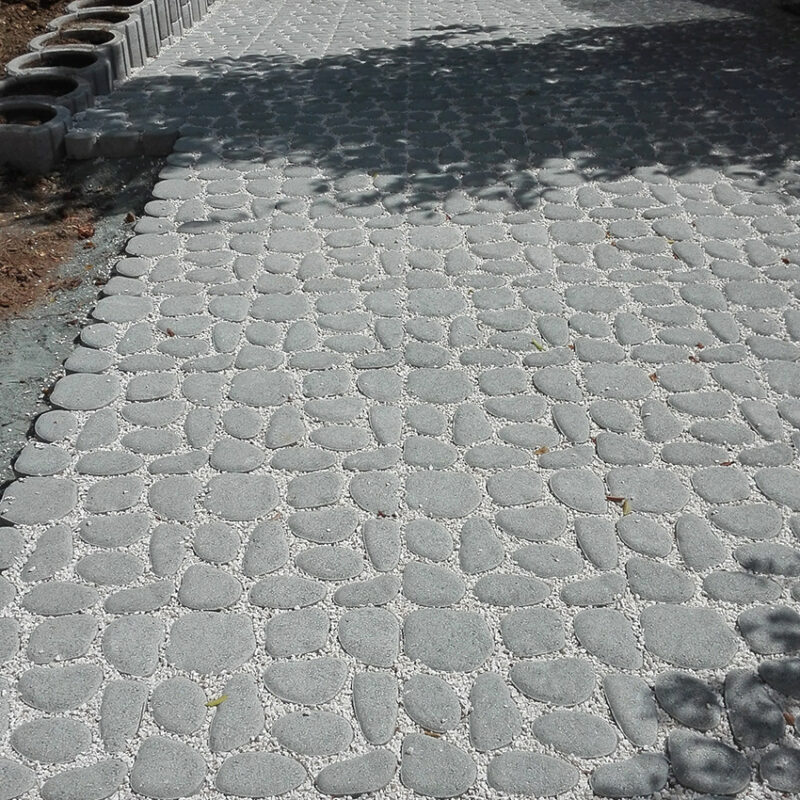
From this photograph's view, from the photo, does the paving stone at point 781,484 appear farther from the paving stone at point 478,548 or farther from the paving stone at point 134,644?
the paving stone at point 134,644

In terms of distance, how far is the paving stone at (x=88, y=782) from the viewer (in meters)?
3.16

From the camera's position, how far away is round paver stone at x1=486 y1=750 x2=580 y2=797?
316cm

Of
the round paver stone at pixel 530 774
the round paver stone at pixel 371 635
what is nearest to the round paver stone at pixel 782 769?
the round paver stone at pixel 530 774

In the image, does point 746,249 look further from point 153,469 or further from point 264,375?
point 153,469

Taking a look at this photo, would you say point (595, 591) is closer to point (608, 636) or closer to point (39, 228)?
point (608, 636)

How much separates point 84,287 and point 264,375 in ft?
5.56

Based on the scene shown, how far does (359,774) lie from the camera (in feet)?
10.5

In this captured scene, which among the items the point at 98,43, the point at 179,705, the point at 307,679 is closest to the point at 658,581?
the point at 307,679

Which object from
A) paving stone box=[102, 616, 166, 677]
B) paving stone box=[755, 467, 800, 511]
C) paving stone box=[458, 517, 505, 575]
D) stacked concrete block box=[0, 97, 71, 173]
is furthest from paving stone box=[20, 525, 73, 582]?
stacked concrete block box=[0, 97, 71, 173]

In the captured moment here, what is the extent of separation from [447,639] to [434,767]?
545 millimetres

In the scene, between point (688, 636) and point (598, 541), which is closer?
point (688, 636)

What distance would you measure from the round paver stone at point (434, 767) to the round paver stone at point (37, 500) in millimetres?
1888

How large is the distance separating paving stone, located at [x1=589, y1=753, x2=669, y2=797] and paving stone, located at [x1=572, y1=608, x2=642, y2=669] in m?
0.40

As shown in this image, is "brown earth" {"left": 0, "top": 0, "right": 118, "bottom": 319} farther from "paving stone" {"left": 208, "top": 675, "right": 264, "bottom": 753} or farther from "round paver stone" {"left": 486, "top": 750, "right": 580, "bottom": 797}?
"round paver stone" {"left": 486, "top": 750, "right": 580, "bottom": 797}
